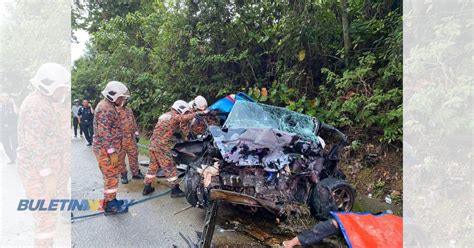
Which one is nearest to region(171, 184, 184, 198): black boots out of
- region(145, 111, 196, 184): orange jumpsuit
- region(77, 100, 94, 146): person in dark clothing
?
region(145, 111, 196, 184): orange jumpsuit

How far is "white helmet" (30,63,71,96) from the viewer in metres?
2.85

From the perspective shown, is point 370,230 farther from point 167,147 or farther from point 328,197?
point 167,147

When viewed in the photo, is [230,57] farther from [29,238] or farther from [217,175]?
[29,238]

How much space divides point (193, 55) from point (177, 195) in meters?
5.21

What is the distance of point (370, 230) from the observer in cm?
304

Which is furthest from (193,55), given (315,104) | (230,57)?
(315,104)

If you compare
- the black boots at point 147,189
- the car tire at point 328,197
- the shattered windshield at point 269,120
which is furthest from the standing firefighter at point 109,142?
the car tire at point 328,197

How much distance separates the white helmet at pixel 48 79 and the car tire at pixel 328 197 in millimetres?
3043

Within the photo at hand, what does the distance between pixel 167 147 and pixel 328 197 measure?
2602 mm

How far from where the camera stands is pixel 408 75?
14.9 ft

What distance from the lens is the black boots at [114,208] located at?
4.21 metres
